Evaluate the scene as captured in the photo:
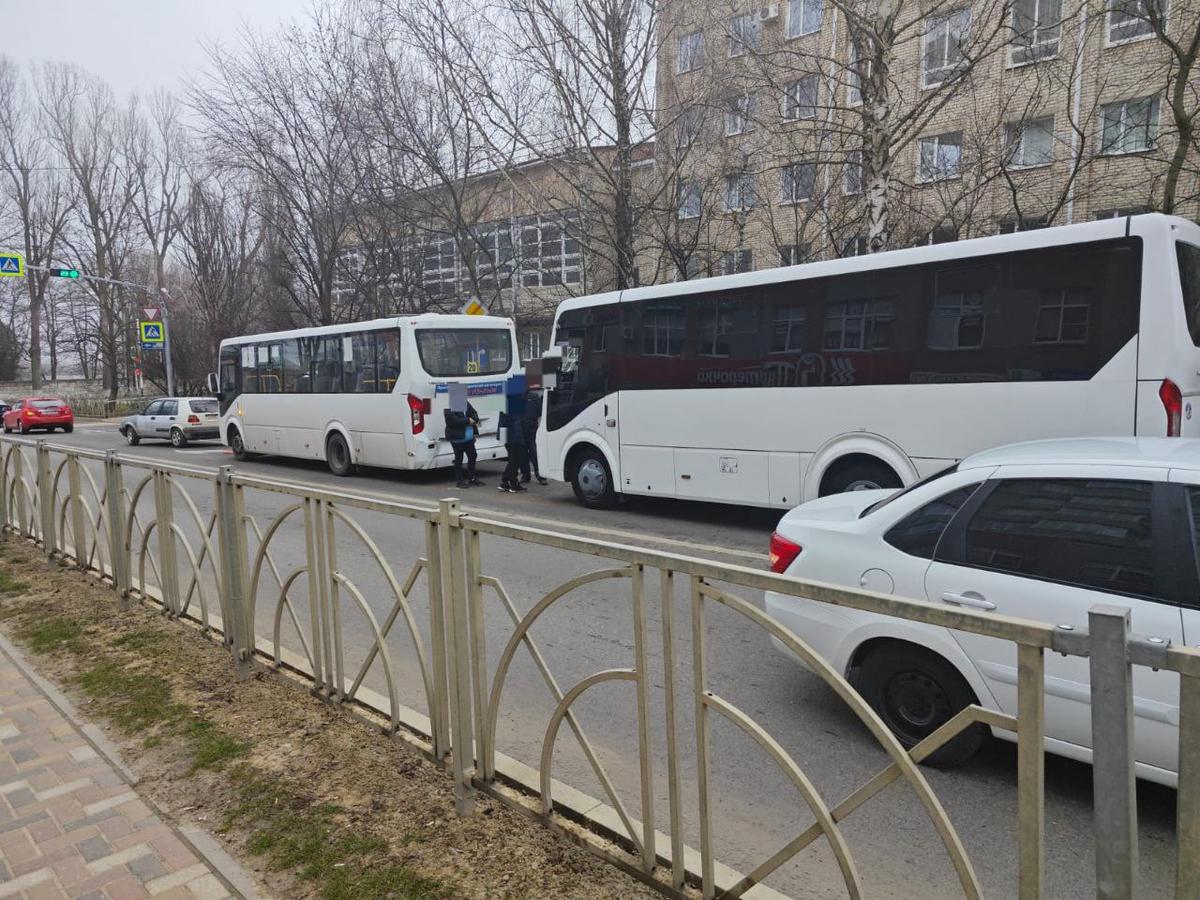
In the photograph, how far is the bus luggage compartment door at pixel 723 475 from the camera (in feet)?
30.1

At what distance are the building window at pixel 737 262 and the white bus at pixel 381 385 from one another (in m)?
7.14

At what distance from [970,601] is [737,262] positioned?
17496 millimetres

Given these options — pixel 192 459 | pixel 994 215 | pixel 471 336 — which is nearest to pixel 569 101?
pixel 471 336

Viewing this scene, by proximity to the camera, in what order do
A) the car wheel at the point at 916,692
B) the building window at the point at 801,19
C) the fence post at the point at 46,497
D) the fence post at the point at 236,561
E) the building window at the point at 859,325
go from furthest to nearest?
the building window at the point at 801,19 < the building window at the point at 859,325 < the fence post at the point at 46,497 < the fence post at the point at 236,561 < the car wheel at the point at 916,692

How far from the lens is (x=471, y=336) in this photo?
14.8 meters

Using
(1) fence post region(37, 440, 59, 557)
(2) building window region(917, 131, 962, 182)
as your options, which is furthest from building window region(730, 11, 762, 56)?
(1) fence post region(37, 440, 59, 557)

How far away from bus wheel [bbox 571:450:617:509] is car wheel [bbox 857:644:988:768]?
726 cm

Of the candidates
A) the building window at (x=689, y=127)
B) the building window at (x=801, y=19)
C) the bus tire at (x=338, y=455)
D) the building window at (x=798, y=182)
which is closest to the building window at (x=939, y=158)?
the building window at (x=798, y=182)

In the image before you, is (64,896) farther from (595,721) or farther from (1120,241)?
(1120,241)

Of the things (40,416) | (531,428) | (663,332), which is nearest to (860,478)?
(663,332)

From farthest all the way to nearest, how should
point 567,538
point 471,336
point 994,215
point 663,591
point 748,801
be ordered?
point 994,215, point 471,336, point 748,801, point 567,538, point 663,591

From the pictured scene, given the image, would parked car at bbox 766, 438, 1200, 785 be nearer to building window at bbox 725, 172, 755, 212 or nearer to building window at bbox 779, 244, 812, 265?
building window at bbox 779, 244, 812, 265

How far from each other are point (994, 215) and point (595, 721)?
607 inches

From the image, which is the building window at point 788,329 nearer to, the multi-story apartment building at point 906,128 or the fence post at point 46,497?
the multi-story apartment building at point 906,128
